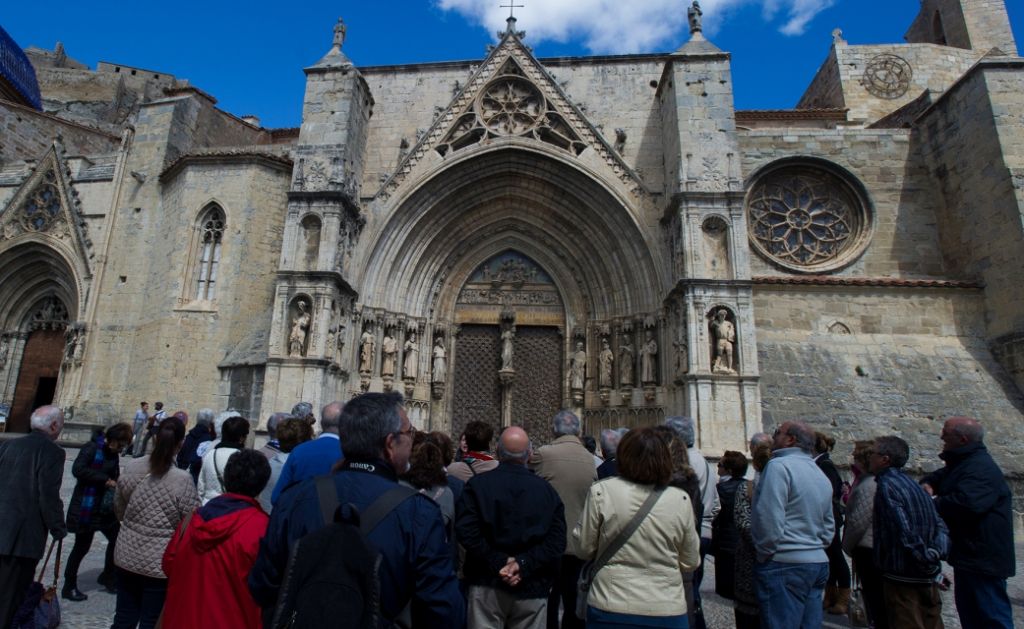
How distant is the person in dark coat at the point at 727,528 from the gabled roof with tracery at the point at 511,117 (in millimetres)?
9129

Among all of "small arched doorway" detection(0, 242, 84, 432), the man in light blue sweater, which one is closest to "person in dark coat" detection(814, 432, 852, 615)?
the man in light blue sweater

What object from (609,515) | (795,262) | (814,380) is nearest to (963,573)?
(609,515)

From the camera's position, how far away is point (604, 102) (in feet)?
44.8

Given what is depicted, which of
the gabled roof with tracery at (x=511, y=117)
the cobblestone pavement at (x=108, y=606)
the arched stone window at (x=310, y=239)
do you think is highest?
the gabled roof with tracery at (x=511, y=117)

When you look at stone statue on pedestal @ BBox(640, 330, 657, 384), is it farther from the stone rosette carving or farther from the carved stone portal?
the stone rosette carving

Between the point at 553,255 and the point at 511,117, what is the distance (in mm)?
3297

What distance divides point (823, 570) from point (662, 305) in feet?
28.5

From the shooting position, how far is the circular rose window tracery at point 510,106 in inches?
521

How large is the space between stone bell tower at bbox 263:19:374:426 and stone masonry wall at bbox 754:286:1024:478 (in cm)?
828

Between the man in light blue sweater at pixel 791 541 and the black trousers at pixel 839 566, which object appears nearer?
the man in light blue sweater at pixel 791 541

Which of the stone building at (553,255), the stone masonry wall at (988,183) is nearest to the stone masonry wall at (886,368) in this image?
the stone building at (553,255)

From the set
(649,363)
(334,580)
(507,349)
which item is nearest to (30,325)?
(507,349)

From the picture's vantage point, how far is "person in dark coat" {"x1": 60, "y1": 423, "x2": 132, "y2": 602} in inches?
184

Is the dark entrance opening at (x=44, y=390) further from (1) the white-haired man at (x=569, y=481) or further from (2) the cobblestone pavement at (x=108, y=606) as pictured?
(1) the white-haired man at (x=569, y=481)
